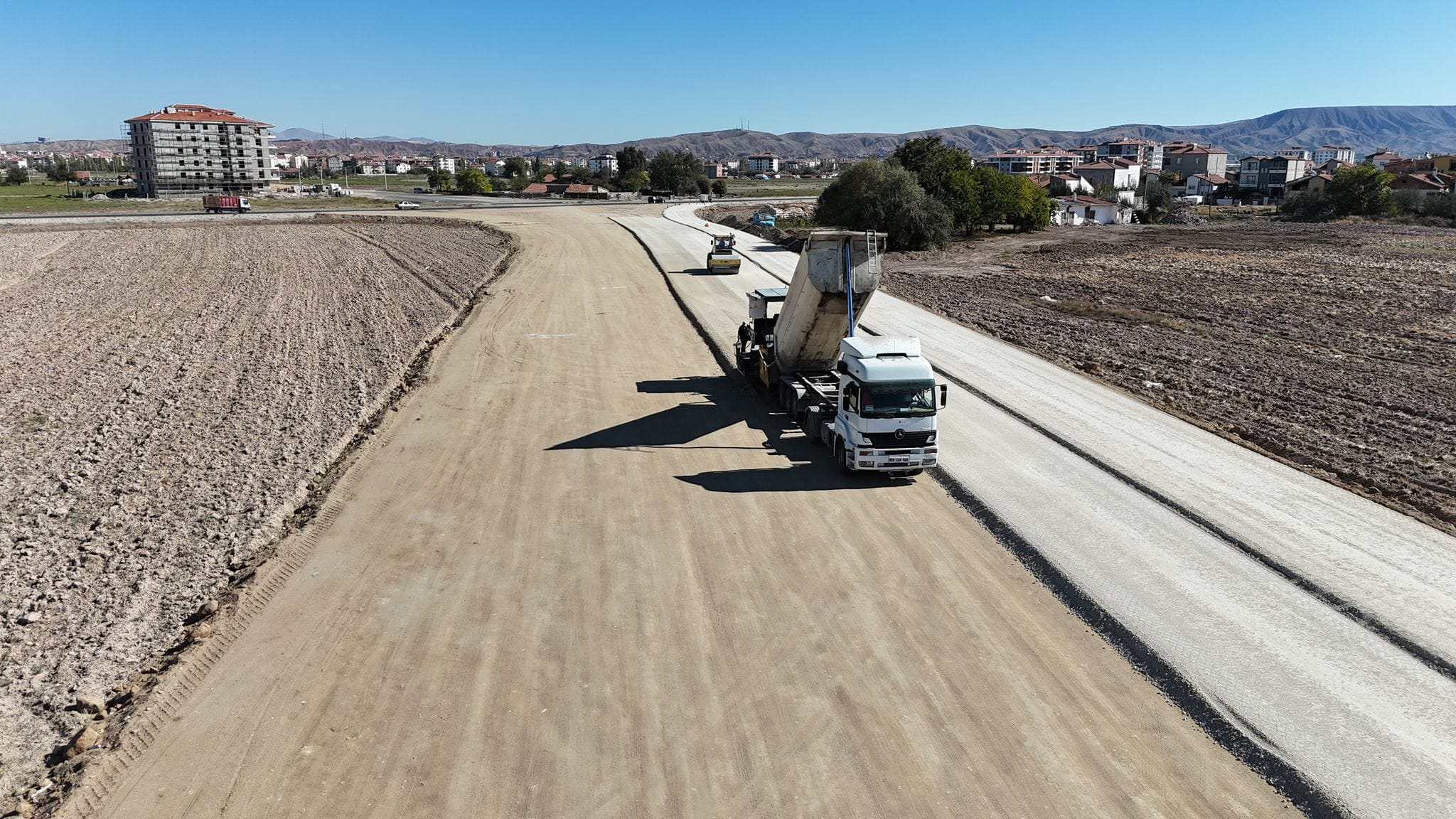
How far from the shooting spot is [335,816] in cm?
834

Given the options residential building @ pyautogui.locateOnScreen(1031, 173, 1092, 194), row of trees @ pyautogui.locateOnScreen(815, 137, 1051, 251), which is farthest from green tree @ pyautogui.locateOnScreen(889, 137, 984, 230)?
residential building @ pyautogui.locateOnScreen(1031, 173, 1092, 194)

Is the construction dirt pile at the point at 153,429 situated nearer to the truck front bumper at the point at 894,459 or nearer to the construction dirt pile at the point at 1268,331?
the truck front bumper at the point at 894,459

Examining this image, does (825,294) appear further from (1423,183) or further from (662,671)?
(1423,183)

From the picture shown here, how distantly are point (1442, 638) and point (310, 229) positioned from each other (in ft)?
218

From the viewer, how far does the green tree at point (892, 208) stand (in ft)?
191

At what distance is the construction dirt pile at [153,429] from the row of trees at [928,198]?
2669 centimetres

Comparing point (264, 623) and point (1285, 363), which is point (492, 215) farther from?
point (264, 623)

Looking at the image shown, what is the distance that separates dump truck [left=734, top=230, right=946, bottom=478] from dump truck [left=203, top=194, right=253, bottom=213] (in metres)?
77.6

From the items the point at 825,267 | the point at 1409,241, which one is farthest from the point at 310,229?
→ the point at 1409,241

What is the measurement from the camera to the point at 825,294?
18906 mm

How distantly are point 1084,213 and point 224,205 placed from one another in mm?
80925

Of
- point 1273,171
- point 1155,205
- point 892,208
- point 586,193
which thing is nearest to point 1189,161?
point 1273,171

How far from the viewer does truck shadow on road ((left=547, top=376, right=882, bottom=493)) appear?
16.8 m

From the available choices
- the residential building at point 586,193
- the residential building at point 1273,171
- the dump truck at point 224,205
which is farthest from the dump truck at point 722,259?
the residential building at point 1273,171
